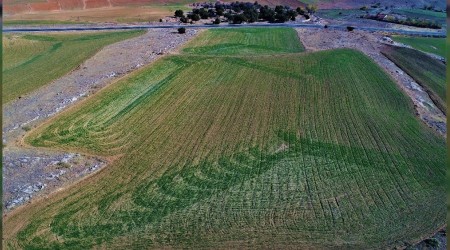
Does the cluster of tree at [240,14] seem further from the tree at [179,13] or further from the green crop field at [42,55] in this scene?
the green crop field at [42,55]

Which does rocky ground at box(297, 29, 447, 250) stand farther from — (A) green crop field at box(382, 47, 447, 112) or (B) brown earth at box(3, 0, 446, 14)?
(B) brown earth at box(3, 0, 446, 14)

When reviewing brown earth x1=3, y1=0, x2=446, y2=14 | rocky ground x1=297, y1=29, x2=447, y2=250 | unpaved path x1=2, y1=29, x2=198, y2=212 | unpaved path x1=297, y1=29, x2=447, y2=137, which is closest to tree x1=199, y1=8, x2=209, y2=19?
unpaved path x1=297, y1=29, x2=447, y2=137

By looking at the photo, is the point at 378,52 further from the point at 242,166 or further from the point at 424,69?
the point at 242,166

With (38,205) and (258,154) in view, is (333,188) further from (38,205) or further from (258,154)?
(38,205)

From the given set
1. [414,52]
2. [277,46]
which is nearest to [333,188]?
[277,46]

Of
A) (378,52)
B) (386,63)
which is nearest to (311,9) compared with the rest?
(378,52)

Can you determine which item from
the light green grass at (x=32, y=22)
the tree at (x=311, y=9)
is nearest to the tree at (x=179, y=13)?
the light green grass at (x=32, y=22)
